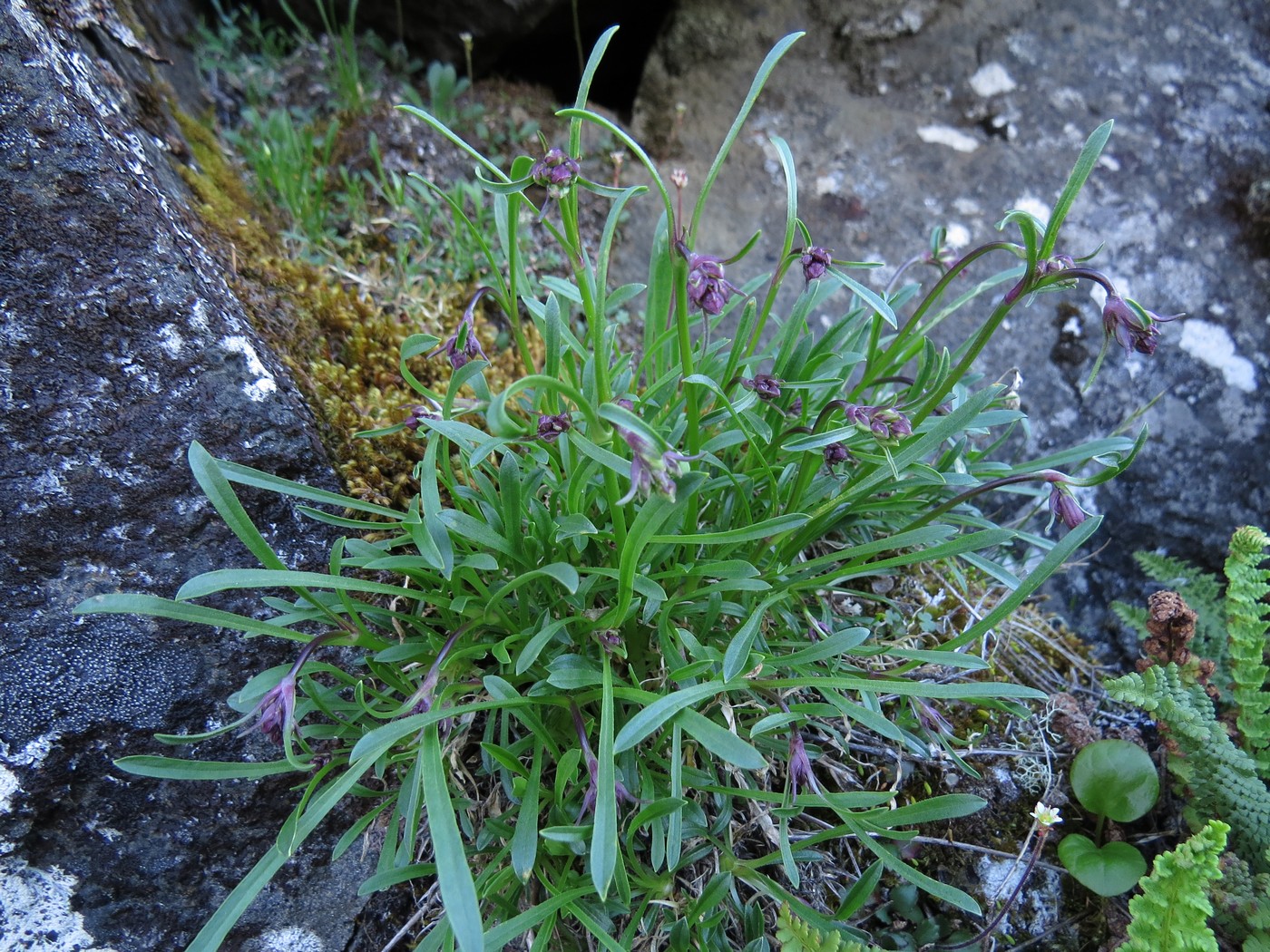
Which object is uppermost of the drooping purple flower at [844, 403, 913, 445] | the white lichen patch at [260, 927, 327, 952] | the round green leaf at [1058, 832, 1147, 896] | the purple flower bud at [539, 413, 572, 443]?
the purple flower bud at [539, 413, 572, 443]

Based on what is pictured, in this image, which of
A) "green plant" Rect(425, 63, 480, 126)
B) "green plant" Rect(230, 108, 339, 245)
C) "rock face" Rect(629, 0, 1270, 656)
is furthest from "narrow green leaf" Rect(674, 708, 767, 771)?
"green plant" Rect(425, 63, 480, 126)

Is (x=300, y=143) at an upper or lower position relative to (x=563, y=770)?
upper

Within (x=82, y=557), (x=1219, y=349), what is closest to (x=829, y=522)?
(x=82, y=557)

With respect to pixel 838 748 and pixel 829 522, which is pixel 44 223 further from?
pixel 838 748

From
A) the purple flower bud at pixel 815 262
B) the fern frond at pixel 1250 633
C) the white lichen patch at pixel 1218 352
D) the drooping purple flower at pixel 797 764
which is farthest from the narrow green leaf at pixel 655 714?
the white lichen patch at pixel 1218 352

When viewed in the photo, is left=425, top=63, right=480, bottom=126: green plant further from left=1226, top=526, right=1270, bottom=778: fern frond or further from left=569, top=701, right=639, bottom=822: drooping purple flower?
left=1226, top=526, right=1270, bottom=778: fern frond

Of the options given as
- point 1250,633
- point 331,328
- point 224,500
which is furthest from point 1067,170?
point 224,500
